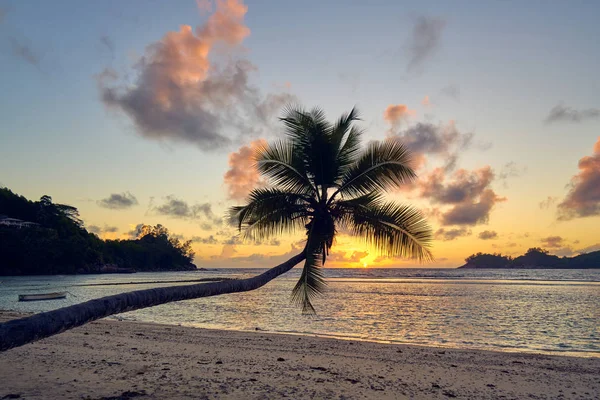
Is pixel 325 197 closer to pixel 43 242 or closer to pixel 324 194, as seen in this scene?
pixel 324 194

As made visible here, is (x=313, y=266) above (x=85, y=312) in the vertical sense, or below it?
above

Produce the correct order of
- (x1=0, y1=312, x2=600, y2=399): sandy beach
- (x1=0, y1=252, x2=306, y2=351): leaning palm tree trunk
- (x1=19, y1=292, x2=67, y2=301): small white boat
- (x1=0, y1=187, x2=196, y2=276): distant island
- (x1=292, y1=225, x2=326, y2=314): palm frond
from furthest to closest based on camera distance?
1. (x1=0, y1=187, x2=196, y2=276): distant island
2. (x1=19, y1=292, x2=67, y2=301): small white boat
3. (x1=292, y1=225, x2=326, y2=314): palm frond
4. (x1=0, y1=312, x2=600, y2=399): sandy beach
5. (x1=0, y1=252, x2=306, y2=351): leaning palm tree trunk

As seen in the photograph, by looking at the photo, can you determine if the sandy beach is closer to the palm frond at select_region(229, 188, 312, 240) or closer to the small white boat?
the palm frond at select_region(229, 188, 312, 240)

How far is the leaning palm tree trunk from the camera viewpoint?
4758mm

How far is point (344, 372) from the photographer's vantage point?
9.88 m

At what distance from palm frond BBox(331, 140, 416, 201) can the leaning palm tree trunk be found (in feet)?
16.1

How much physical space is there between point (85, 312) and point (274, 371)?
216 inches

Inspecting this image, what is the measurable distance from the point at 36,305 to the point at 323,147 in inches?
1189

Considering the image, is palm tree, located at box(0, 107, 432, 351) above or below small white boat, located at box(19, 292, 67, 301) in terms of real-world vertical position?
above

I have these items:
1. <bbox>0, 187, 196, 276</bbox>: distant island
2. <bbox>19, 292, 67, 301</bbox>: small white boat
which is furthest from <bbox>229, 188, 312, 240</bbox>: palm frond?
<bbox>0, 187, 196, 276</bbox>: distant island

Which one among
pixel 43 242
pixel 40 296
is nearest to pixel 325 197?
pixel 40 296

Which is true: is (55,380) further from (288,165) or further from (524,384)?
(524,384)

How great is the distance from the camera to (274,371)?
9766 mm

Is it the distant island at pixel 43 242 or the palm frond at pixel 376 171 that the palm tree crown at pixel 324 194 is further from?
the distant island at pixel 43 242
